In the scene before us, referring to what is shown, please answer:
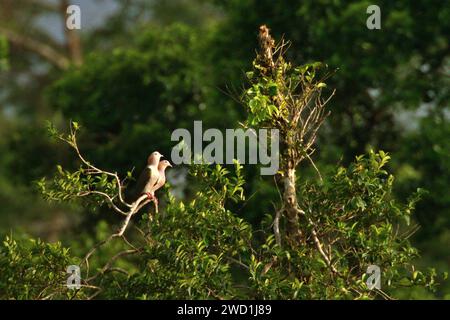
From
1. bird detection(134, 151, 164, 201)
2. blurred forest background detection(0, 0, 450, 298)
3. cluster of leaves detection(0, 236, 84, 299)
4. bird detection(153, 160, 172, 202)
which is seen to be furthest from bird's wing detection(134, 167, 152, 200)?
blurred forest background detection(0, 0, 450, 298)

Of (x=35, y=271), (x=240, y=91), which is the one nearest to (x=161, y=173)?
(x=35, y=271)

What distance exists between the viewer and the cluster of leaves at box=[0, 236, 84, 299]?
10688 millimetres

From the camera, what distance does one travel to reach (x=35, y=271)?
10.8m

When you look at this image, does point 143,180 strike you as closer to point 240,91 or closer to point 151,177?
point 151,177

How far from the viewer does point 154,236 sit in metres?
10.5

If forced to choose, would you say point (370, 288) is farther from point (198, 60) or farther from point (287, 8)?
point (198, 60)

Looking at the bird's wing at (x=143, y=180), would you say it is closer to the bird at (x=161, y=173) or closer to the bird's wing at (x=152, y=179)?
the bird's wing at (x=152, y=179)

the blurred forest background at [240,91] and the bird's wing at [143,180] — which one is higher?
the blurred forest background at [240,91]

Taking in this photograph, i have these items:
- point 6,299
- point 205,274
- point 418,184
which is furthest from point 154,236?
point 418,184

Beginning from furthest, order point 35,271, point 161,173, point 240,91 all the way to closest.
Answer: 1. point 240,91
2. point 161,173
3. point 35,271

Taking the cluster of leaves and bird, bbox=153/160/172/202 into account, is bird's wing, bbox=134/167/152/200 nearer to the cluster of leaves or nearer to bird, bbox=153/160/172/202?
bird, bbox=153/160/172/202

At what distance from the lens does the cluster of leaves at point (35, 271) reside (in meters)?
10.7

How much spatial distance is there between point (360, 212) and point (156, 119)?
1240cm

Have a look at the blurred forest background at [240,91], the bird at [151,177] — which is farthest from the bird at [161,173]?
the blurred forest background at [240,91]
